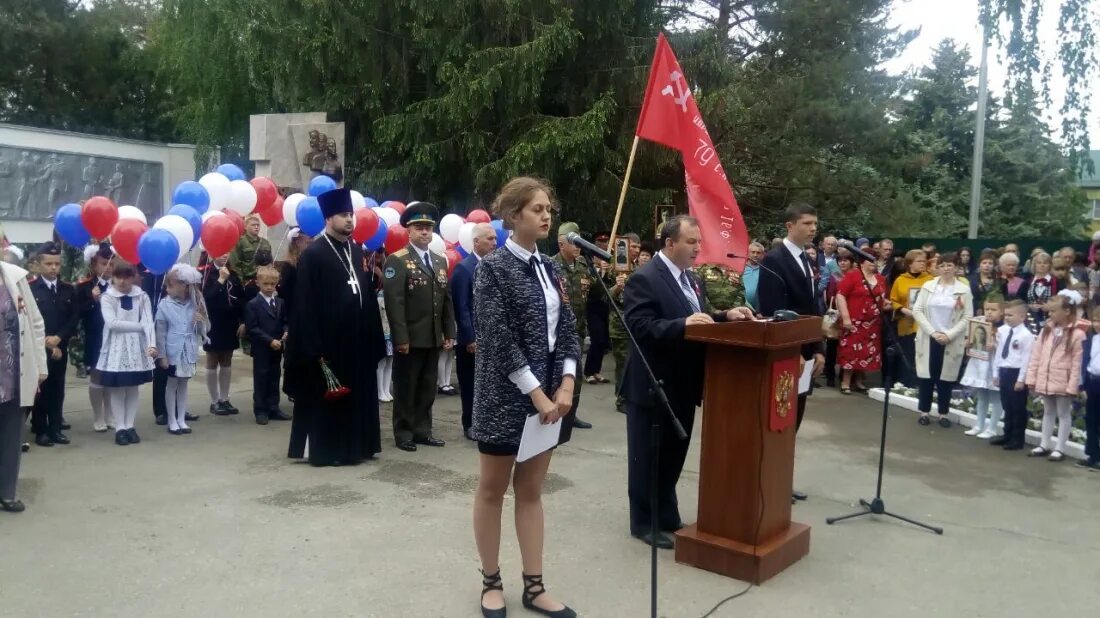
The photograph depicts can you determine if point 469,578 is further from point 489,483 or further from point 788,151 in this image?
point 788,151

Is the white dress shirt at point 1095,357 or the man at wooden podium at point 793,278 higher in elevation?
the man at wooden podium at point 793,278

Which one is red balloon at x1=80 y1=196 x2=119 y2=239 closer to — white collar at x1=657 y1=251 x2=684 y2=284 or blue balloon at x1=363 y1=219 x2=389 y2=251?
blue balloon at x1=363 y1=219 x2=389 y2=251

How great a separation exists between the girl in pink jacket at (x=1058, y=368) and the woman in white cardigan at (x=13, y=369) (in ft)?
25.3

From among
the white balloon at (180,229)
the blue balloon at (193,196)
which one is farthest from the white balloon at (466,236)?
the white balloon at (180,229)

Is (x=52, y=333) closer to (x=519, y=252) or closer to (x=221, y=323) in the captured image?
(x=221, y=323)

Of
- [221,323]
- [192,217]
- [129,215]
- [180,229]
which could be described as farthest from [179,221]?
[221,323]

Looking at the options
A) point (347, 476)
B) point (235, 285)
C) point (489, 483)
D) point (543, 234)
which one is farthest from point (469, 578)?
point (235, 285)

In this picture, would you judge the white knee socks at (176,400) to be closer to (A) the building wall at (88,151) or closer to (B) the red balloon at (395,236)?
(B) the red balloon at (395,236)

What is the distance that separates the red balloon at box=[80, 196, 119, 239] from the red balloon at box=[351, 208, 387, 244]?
2.26 m

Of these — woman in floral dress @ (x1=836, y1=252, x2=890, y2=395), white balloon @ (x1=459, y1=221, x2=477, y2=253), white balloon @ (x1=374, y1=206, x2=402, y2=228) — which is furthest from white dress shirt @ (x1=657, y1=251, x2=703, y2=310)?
woman in floral dress @ (x1=836, y1=252, x2=890, y2=395)

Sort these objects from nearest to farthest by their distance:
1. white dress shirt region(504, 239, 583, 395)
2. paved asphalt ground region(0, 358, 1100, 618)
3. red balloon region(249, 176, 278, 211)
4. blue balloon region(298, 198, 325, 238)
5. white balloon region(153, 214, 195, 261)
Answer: white dress shirt region(504, 239, 583, 395), paved asphalt ground region(0, 358, 1100, 618), white balloon region(153, 214, 195, 261), blue balloon region(298, 198, 325, 238), red balloon region(249, 176, 278, 211)

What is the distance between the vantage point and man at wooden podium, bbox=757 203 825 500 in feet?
18.6

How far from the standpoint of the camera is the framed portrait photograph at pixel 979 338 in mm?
8492

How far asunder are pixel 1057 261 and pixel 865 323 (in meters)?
2.43
